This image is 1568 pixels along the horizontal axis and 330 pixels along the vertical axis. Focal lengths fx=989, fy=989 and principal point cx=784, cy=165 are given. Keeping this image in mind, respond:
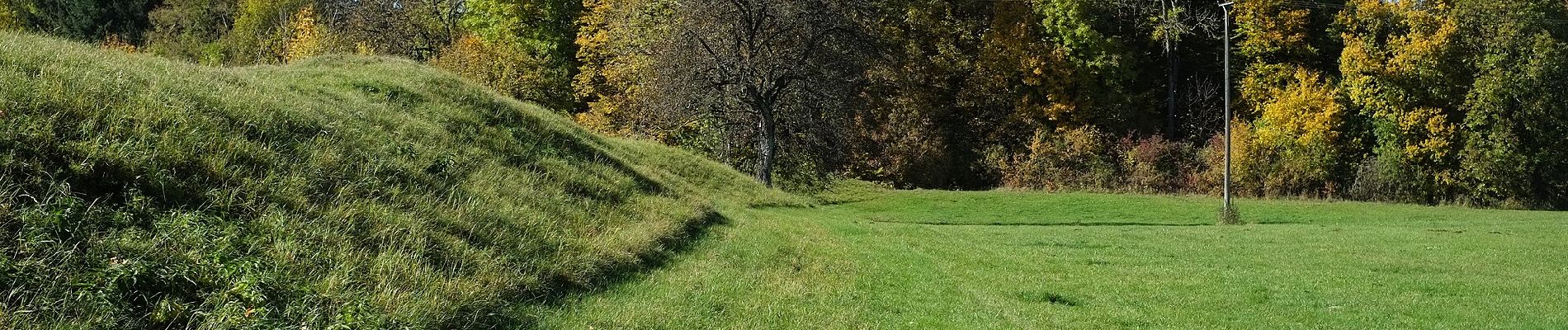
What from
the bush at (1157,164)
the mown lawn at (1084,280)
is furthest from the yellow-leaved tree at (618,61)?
the bush at (1157,164)

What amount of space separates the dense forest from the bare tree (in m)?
0.09

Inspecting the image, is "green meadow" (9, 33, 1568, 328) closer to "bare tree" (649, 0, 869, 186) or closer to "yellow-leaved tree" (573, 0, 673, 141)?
"bare tree" (649, 0, 869, 186)

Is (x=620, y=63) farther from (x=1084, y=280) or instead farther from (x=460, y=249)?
(x=460, y=249)

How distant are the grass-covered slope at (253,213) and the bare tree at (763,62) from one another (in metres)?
20.1

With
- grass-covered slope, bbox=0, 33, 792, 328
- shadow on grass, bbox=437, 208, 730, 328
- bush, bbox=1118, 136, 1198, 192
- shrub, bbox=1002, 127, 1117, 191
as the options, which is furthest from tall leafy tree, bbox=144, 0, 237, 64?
shadow on grass, bbox=437, 208, 730, 328

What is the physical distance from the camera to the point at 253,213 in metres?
7.62

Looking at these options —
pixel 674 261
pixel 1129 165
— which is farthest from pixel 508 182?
pixel 1129 165

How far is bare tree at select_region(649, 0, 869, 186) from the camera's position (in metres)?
33.8

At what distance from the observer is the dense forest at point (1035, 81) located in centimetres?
3562

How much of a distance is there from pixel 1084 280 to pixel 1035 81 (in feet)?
115

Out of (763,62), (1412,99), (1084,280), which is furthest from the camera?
(1412,99)

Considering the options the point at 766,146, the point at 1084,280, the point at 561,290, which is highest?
the point at 766,146

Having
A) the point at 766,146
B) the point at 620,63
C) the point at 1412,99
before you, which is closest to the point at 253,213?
the point at 766,146

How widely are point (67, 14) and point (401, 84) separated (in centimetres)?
4984
